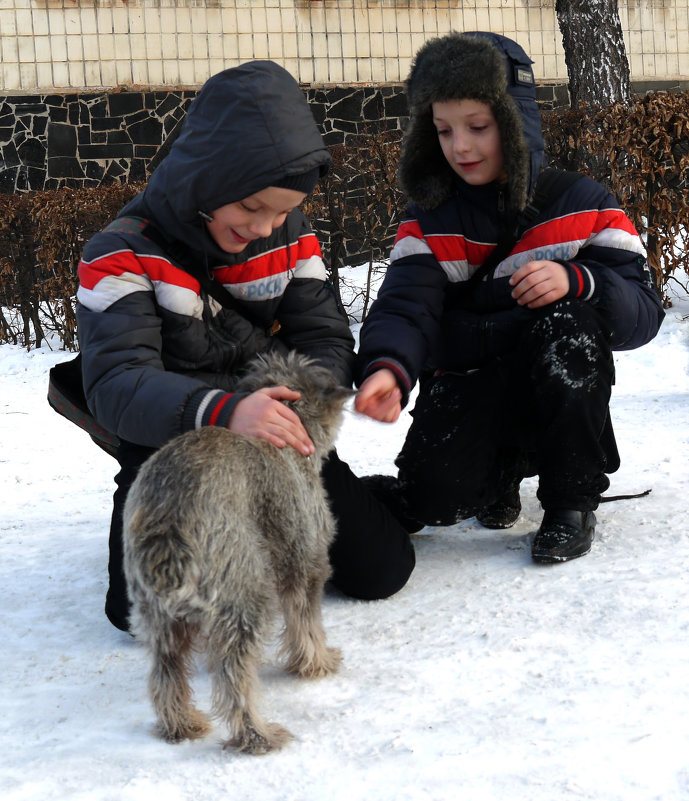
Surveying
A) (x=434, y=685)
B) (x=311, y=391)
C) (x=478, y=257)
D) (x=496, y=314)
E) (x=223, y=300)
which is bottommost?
(x=434, y=685)

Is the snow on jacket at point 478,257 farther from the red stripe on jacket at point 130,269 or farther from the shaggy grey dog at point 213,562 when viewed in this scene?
the shaggy grey dog at point 213,562

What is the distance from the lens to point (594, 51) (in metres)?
9.08

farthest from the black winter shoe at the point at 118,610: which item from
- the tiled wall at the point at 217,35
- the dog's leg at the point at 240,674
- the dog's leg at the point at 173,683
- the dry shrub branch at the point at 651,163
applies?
the tiled wall at the point at 217,35

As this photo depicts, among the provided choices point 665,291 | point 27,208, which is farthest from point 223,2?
point 665,291

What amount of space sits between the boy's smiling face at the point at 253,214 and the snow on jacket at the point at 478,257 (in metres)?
0.70

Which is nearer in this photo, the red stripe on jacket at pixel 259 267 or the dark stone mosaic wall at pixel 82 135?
the red stripe on jacket at pixel 259 267

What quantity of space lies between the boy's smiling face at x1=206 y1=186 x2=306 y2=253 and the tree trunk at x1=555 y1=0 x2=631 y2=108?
283 inches

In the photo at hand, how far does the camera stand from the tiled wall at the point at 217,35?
12.1m

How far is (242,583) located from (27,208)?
801cm

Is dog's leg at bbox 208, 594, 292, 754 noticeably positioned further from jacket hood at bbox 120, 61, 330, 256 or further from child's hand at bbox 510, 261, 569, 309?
child's hand at bbox 510, 261, 569, 309

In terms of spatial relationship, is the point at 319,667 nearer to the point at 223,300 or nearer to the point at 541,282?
the point at 223,300

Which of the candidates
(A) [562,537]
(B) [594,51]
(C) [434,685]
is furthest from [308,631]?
(B) [594,51]

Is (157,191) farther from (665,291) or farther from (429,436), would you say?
(665,291)

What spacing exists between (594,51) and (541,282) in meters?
6.96
